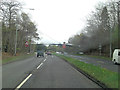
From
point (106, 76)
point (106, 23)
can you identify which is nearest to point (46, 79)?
point (106, 76)

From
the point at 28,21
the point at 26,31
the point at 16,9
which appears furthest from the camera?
the point at 26,31

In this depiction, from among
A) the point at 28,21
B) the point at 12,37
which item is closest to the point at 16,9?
the point at 12,37

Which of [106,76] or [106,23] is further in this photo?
[106,23]

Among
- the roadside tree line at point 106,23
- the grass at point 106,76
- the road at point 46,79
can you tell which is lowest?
the road at point 46,79

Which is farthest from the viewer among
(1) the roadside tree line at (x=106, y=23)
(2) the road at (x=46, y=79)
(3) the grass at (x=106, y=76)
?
(1) the roadside tree line at (x=106, y=23)

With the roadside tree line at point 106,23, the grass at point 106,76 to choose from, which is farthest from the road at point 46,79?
the roadside tree line at point 106,23

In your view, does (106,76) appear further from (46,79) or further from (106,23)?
(106,23)

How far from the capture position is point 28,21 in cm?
5403

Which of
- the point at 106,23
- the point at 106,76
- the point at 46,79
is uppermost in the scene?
the point at 106,23

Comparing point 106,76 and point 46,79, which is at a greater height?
point 106,76

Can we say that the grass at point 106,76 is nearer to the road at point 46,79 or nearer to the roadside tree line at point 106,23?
the road at point 46,79

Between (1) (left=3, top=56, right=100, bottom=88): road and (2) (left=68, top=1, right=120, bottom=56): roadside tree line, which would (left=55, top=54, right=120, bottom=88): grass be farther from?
(2) (left=68, top=1, right=120, bottom=56): roadside tree line

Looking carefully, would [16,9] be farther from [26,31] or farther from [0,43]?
[26,31]

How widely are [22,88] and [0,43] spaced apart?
36763 mm
